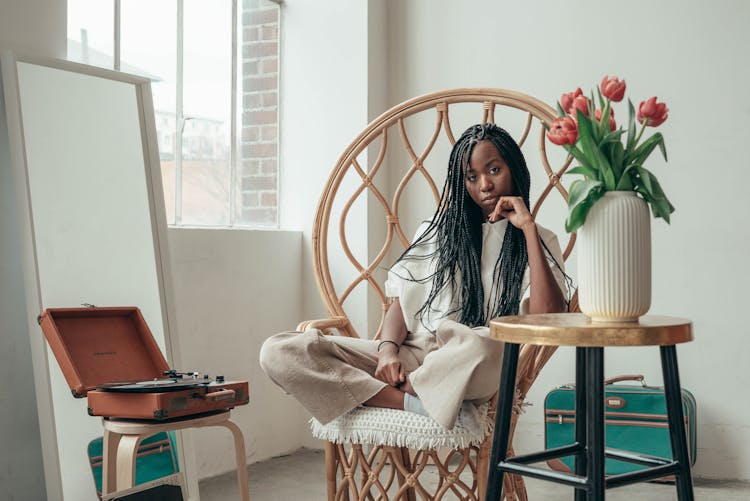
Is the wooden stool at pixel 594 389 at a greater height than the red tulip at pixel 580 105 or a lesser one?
lesser

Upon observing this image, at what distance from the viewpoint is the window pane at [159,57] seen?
8.93ft

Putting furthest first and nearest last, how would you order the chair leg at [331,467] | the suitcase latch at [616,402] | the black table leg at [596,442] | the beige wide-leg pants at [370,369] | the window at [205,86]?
the suitcase latch at [616,402] < the window at [205,86] < the chair leg at [331,467] < the beige wide-leg pants at [370,369] < the black table leg at [596,442]

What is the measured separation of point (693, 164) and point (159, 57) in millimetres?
1858

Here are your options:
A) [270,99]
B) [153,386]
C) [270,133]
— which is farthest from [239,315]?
[153,386]

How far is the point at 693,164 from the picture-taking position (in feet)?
9.68

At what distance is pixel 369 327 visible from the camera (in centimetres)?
332

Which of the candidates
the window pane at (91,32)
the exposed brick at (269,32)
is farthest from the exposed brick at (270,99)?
the window pane at (91,32)

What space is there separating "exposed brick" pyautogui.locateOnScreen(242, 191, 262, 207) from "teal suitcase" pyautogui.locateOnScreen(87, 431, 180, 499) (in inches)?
47.8

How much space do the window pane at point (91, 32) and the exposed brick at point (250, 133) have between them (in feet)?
2.46

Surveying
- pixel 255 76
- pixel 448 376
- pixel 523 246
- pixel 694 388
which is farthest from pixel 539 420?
pixel 255 76

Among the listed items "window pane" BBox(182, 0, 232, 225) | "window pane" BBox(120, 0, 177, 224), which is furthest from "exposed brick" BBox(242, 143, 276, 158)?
"window pane" BBox(120, 0, 177, 224)

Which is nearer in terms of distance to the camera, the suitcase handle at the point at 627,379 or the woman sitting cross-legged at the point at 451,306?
the woman sitting cross-legged at the point at 451,306

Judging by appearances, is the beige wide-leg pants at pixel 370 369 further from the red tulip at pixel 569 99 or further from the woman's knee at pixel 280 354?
the red tulip at pixel 569 99

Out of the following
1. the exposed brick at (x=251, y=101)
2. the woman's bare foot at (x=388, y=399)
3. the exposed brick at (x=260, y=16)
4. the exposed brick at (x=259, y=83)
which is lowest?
the woman's bare foot at (x=388, y=399)
